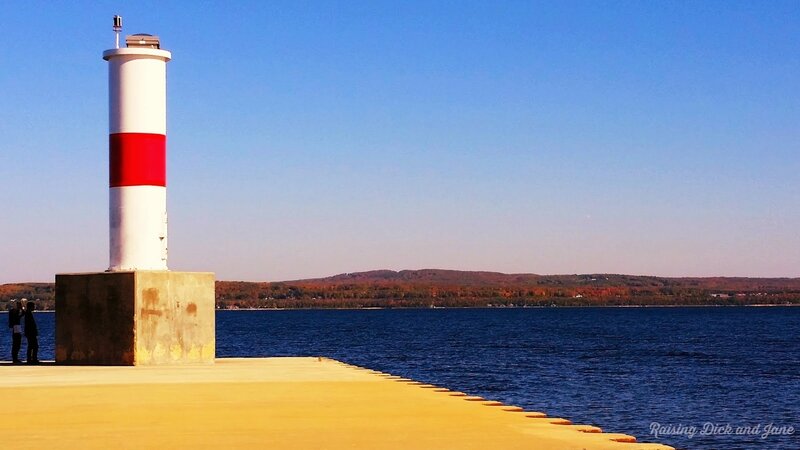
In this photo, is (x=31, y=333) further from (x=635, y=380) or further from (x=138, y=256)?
(x=635, y=380)

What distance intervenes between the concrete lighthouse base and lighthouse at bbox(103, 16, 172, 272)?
2.57ft

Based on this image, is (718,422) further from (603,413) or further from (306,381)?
(306,381)

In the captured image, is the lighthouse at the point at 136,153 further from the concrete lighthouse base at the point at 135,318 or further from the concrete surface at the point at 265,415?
the concrete surface at the point at 265,415

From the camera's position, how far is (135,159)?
20.8 metres

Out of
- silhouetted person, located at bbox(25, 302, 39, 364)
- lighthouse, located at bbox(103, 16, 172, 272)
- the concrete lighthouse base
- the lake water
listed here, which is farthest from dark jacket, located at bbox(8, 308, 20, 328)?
the lake water

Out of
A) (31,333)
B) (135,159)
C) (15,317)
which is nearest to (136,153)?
(135,159)

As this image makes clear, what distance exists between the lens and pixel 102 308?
2023 centimetres

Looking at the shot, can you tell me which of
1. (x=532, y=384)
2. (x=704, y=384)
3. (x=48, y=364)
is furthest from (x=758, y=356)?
(x=48, y=364)

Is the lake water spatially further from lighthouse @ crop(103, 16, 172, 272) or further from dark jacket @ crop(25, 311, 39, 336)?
dark jacket @ crop(25, 311, 39, 336)

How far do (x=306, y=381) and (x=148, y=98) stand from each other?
6945 millimetres

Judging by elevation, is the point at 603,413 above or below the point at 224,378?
below

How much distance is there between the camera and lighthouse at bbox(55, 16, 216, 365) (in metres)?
20.2

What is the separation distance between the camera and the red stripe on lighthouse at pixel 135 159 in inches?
818

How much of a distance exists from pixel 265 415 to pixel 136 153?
9.73 m
